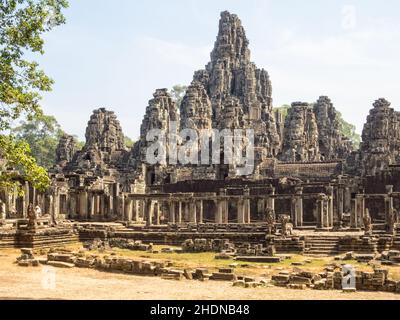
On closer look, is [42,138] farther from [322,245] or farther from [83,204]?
[322,245]

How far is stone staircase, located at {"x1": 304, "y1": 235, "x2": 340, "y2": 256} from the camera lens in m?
29.8

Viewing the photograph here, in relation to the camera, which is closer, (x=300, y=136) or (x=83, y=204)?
(x=83, y=204)

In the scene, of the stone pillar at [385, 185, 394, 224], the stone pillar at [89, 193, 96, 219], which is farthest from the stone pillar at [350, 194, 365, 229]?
the stone pillar at [89, 193, 96, 219]

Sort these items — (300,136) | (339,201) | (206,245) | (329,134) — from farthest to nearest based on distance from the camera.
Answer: (329,134) < (300,136) < (339,201) < (206,245)

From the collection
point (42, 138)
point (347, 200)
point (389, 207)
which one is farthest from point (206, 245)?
point (42, 138)

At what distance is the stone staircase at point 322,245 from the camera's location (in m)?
29.8

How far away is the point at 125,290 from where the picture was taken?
18.3 metres

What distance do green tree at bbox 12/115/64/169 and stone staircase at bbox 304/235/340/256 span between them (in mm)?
69713

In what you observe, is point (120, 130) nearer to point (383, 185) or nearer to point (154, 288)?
point (383, 185)

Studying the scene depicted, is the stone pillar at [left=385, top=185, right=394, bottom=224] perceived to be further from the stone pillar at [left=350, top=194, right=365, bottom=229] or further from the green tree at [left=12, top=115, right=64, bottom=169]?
the green tree at [left=12, top=115, right=64, bottom=169]

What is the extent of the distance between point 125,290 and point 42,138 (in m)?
85.3

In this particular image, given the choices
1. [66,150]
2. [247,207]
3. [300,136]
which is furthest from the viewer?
[66,150]

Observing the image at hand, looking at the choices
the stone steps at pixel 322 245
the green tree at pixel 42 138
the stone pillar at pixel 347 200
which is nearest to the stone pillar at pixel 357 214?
the stone pillar at pixel 347 200

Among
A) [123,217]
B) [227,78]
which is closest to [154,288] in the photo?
[123,217]
